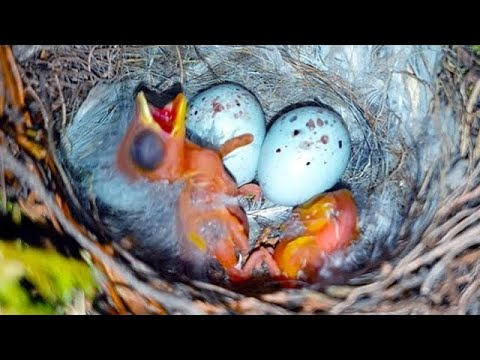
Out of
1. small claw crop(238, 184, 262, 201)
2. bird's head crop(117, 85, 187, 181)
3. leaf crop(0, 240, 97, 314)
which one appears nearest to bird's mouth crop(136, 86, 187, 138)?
bird's head crop(117, 85, 187, 181)

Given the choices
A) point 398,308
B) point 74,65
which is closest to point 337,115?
point 398,308

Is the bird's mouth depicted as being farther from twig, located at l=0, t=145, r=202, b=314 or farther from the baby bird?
twig, located at l=0, t=145, r=202, b=314

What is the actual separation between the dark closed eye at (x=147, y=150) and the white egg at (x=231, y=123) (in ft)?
0.58

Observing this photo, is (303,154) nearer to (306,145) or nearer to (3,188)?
(306,145)

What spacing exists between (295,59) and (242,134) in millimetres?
316

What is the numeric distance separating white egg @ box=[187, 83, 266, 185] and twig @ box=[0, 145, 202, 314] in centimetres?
37

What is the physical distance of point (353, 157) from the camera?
6.38 feet

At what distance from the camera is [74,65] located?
185cm

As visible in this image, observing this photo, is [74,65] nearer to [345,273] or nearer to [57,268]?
[57,268]

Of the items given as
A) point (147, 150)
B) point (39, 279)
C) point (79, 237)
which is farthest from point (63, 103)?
point (39, 279)

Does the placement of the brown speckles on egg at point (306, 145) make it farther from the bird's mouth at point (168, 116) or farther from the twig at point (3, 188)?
the twig at point (3, 188)

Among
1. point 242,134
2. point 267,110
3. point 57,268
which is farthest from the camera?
point 267,110

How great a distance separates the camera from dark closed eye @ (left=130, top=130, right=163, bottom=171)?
170 centimetres

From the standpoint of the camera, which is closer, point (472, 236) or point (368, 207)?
point (472, 236)
